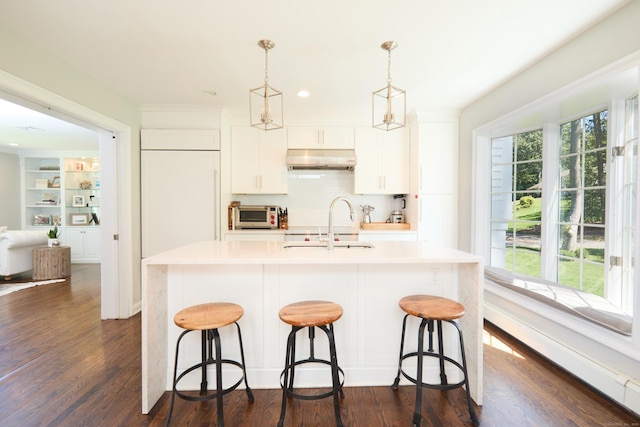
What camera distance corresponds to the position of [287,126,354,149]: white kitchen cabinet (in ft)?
13.2

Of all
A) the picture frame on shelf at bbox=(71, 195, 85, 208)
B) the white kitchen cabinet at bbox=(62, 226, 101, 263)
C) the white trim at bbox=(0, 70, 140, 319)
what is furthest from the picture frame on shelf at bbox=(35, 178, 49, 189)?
the white trim at bbox=(0, 70, 140, 319)

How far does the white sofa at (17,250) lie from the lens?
4727 mm

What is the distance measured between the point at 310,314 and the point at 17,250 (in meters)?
6.02

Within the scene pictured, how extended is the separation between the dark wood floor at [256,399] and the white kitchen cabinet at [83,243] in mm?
3959

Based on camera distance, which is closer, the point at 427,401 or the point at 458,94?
the point at 427,401

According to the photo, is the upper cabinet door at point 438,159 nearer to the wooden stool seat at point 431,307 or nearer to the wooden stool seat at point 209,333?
the wooden stool seat at point 431,307

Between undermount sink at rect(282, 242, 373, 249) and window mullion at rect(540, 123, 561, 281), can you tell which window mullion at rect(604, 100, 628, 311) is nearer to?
window mullion at rect(540, 123, 561, 281)

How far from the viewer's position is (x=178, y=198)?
3555 millimetres

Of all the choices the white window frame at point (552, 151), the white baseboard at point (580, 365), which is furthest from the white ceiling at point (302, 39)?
the white baseboard at point (580, 365)

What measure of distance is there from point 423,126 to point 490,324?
2.46 m

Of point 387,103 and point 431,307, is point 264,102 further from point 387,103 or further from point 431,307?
point 431,307

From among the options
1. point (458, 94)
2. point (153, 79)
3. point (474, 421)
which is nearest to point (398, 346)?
point (474, 421)

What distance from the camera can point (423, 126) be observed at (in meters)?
3.78

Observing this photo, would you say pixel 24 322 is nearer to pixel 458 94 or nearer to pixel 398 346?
pixel 398 346
